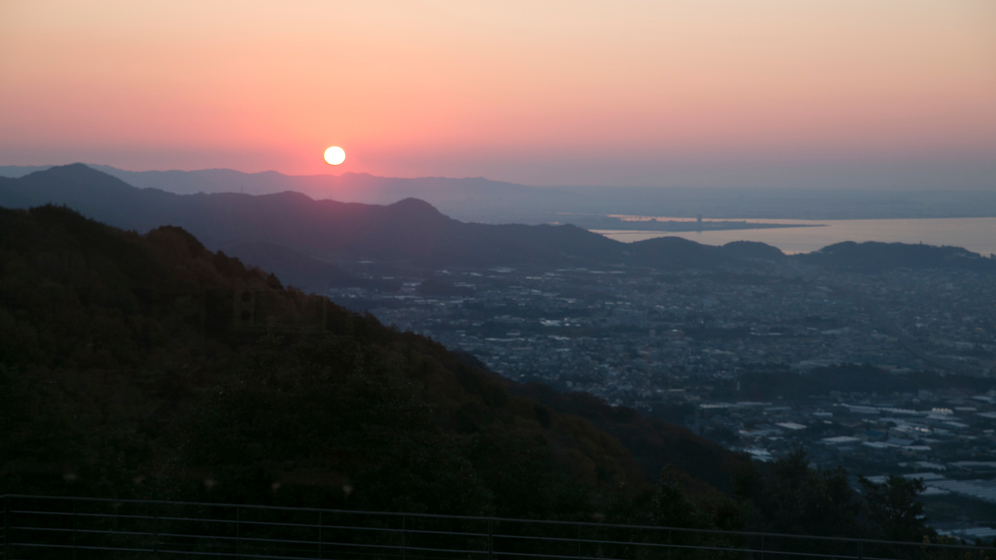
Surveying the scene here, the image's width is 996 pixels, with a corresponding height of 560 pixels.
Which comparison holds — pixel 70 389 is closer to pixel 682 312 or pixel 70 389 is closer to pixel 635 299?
pixel 682 312

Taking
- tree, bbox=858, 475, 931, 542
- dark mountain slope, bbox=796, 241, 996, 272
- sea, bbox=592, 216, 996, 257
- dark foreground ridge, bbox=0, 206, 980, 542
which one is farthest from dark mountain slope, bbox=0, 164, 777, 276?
tree, bbox=858, 475, 931, 542

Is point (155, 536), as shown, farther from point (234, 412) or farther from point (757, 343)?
point (757, 343)

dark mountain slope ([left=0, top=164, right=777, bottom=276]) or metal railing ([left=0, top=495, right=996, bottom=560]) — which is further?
dark mountain slope ([left=0, top=164, right=777, bottom=276])

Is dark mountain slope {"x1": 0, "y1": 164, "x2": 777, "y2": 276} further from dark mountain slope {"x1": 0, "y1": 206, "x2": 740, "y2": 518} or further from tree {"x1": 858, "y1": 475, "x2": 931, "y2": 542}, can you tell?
tree {"x1": 858, "y1": 475, "x2": 931, "y2": 542}

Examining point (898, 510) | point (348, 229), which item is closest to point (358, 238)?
point (348, 229)

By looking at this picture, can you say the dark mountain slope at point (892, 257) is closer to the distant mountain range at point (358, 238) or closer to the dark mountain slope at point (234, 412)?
the distant mountain range at point (358, 238)

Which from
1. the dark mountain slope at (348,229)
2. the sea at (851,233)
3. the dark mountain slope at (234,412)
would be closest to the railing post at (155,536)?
the dark mountain slope at (234,412)
